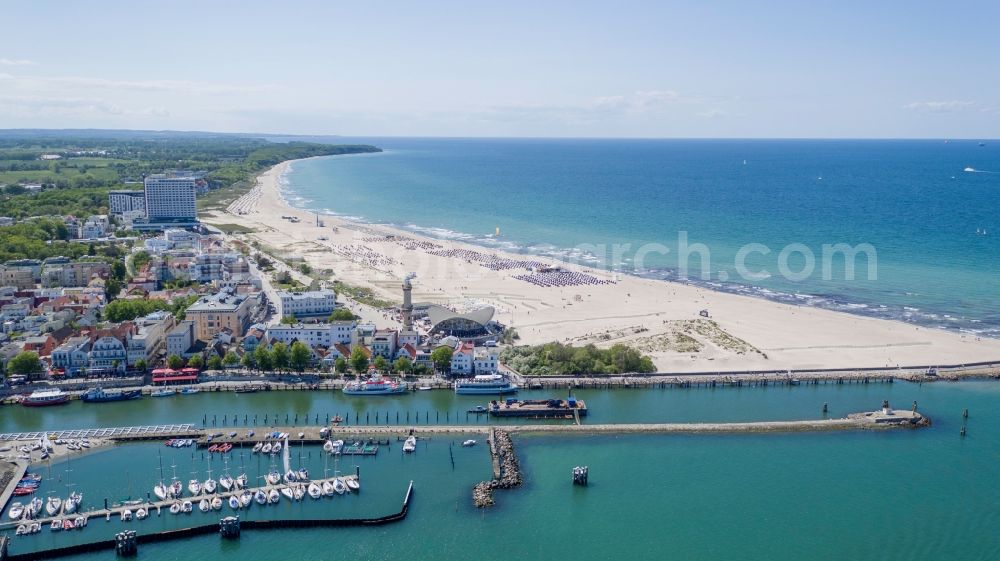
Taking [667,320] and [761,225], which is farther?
[761,225]

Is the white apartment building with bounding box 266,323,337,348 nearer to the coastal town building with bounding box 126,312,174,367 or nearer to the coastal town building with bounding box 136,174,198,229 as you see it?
the coastal town building with bounding box 126,312,174,367

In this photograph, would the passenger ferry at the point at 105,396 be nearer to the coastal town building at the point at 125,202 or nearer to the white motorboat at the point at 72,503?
the white motorboat at the point at 72,503

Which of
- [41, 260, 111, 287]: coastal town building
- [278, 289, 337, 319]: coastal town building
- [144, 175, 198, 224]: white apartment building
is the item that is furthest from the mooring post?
[144, 175, 198, 224]: white apartment building

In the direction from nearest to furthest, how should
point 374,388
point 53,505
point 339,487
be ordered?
point 53,505
point 339,487
point 374,388

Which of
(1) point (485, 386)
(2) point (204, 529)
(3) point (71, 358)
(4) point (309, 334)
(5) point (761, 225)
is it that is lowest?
(2) point (204, 529)

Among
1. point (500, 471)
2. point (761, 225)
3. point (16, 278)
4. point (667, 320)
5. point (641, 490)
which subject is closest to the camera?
point (641, 490)

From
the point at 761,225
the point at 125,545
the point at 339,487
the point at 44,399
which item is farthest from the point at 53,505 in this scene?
the point at 761,225

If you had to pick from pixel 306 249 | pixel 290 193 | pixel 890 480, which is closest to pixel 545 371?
pixel 890 480

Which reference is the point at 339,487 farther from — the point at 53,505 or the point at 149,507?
the point at 53,505
